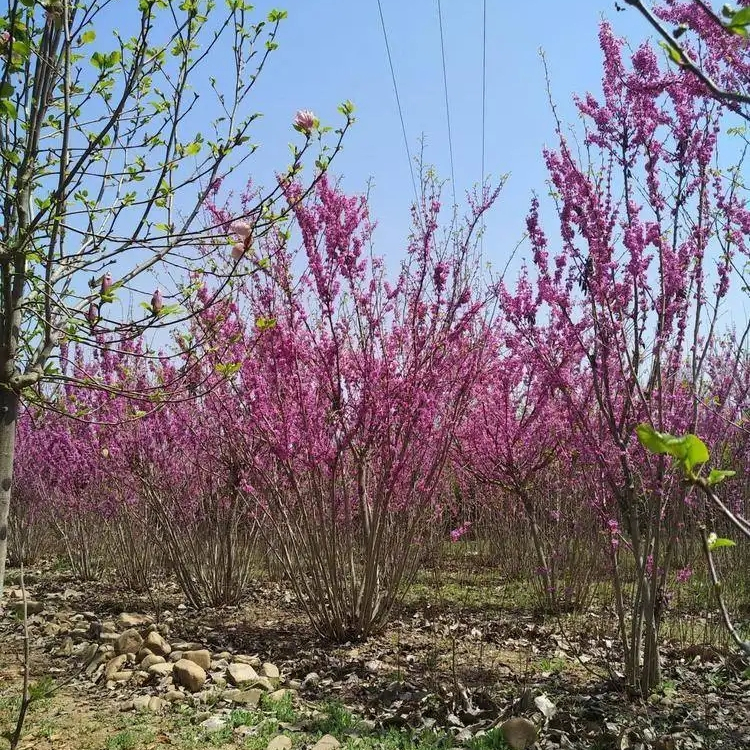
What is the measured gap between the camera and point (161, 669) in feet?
14.6

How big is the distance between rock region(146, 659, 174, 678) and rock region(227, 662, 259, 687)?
411 millimetres

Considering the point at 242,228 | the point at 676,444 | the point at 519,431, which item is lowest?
the point at 676,444

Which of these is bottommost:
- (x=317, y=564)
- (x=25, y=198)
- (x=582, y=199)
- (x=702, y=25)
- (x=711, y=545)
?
(x=317, y=564)

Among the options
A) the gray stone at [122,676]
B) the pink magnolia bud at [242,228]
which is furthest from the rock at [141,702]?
the pink magnolia bud at [242,228]

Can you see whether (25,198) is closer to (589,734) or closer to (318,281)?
(318,281)

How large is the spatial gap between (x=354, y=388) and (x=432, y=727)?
232cm

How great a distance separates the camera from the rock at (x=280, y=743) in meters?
3.35

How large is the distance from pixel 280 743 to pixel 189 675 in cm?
117

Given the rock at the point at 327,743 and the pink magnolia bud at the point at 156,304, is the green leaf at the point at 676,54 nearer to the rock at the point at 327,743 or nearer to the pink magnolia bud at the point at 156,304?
the pink magnolia bud at the point at 156,304

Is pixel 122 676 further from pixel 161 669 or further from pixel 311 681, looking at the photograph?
pixel 311 681

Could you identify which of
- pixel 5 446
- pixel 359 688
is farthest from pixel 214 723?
pixel 5 446

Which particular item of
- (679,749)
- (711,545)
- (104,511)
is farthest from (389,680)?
(104,511)

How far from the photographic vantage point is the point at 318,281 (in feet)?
15.7

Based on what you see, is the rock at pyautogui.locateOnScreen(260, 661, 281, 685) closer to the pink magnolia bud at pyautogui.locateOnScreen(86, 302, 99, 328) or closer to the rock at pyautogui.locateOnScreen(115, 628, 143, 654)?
the rock at pyautogui.locateOnScreen(115, 628, 143, 654)
